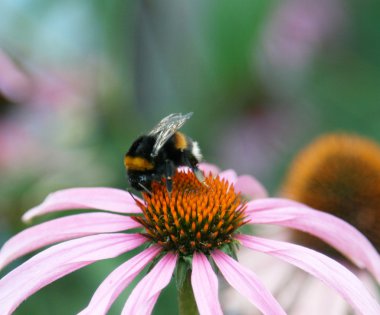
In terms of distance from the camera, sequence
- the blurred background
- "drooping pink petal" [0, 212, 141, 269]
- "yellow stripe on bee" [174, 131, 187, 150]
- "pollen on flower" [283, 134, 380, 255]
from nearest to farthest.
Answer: "drooping pink petal" [0, 212, 141, 269]
"yellow stripe on bee" [174, 131, 187, 150]
"pollen on flower" [283, 134, 380, 255]
the blurred background

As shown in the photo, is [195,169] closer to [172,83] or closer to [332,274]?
[332,274]

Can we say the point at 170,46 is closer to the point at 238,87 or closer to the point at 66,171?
the point at 238,87

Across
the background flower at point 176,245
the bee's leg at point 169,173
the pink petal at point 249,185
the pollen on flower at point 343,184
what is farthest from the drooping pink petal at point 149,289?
the pollen on flower at point 343,184

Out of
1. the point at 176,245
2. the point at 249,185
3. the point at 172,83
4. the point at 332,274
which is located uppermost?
the point at 172,83

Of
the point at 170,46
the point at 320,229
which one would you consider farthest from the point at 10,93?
the point at 170,46

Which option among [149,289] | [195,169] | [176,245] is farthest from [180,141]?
[149,289]

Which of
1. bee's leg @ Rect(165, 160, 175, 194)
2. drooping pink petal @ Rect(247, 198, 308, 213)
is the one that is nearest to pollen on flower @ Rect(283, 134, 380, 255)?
drooping pink petal @ Rect(247, 198, 308, 213)

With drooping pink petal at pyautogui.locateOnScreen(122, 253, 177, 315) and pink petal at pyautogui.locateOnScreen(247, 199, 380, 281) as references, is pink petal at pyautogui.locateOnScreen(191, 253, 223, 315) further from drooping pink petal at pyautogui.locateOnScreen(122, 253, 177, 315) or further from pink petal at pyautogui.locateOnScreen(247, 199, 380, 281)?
pink petal at pyautogui.locateOnScreen(247, 199, 380, 281)
